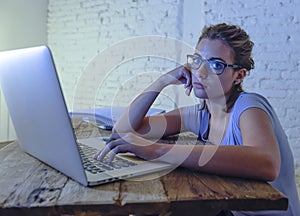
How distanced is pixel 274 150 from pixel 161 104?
251 cm

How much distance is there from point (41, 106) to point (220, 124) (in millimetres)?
654

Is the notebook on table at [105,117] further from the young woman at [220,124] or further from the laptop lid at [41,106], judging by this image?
the laptop lid at [41,106]

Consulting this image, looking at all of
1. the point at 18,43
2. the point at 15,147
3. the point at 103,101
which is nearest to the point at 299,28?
the point at 103,101

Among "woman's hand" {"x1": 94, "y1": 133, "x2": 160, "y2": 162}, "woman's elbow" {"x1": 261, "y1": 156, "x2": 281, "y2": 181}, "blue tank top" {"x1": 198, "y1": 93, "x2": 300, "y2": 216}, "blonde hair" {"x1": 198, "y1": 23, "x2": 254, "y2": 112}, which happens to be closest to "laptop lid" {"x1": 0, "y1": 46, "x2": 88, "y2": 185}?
"woman's hand" {"x1": 94, "y1": 133, "x2": 160, "y2": 162}

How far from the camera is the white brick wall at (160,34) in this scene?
266 cm

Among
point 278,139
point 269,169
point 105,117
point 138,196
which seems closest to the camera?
point 138,196

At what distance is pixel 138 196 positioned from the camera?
2.26ft

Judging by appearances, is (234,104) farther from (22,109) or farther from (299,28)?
(299,28)

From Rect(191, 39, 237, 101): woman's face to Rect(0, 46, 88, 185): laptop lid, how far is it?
1.73 feet

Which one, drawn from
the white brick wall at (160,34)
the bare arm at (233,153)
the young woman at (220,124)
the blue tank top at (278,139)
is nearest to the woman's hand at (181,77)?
the young woman at (220,124)

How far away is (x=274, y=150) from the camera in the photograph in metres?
0.82

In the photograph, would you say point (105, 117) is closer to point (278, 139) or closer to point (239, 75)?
point (239, 75)

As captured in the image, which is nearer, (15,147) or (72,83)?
(15,147)

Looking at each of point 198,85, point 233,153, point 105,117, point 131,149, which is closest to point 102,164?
point 131,149
